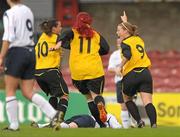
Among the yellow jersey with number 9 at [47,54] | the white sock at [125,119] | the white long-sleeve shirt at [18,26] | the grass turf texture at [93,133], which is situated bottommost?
the white sock at [125,119]

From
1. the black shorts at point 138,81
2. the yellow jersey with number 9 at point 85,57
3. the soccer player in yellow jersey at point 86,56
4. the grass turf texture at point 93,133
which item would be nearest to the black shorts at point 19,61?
the grass turf texture at point 93,133

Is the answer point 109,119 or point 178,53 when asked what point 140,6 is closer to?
point 178,53

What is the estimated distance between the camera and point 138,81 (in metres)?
15.3

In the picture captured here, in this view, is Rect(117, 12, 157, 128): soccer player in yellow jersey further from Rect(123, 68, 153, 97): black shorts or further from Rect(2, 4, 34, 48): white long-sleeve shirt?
Rect(2, 4, 34, 48): white long-sleeve shirt

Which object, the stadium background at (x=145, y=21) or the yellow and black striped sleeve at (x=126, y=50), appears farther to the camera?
the stadium background at (x=145, y=21)

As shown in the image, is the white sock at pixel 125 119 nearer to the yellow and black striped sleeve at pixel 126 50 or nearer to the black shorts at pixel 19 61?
the yellow and black striped sleeve at pixel 126 50

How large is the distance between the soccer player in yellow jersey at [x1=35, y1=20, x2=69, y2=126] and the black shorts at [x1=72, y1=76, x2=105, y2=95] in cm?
31

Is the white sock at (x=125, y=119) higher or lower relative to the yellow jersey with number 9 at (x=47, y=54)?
lower

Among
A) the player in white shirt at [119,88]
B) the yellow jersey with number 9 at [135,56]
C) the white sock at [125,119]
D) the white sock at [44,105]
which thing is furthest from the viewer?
the player in white shirt at [119,88]

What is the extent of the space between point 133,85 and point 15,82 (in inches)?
129

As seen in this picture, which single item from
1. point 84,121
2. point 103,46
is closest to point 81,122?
point 84,121

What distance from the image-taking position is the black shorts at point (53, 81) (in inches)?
623

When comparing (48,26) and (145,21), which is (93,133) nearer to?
(48,26)

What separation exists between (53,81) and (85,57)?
819 millimetres
